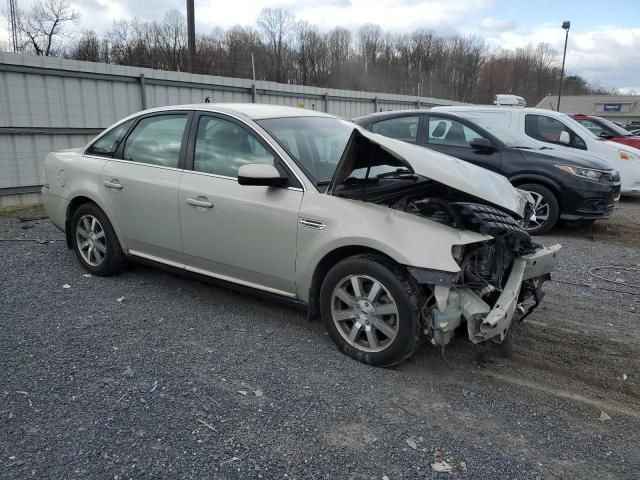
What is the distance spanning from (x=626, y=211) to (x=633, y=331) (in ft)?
22.2

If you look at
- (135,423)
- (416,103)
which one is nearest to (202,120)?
(135,423)

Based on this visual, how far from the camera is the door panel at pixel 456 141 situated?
7754mm

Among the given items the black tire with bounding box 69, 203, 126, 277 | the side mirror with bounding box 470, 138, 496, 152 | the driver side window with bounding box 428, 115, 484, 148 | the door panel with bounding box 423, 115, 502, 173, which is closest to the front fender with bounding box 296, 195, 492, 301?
the black tire with bounding box 69, 203, 126, 277

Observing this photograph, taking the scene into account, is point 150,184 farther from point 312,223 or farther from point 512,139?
point 512,139

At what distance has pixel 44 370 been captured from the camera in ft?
11.3

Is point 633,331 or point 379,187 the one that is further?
point 633,331

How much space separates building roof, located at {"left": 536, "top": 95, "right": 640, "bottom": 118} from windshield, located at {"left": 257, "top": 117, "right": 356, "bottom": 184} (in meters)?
68.4

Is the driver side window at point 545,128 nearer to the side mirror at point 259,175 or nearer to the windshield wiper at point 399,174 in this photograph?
the windshield wiper at point 399,174

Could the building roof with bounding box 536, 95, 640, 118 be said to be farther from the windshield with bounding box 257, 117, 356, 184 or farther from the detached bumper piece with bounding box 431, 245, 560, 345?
the detached bumper piece with bounding box 431, 245, 560, 345

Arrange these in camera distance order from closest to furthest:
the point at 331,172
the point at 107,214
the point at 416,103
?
the point at 331,172, the point at 107,214, the point at 416,103

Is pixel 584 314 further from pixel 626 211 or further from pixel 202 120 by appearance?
pixel 626 211

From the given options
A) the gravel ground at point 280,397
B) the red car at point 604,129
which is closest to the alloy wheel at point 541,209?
the gravel ground at point 280,397

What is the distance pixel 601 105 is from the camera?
68625 millimetres

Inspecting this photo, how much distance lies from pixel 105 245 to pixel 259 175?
7.61ft
